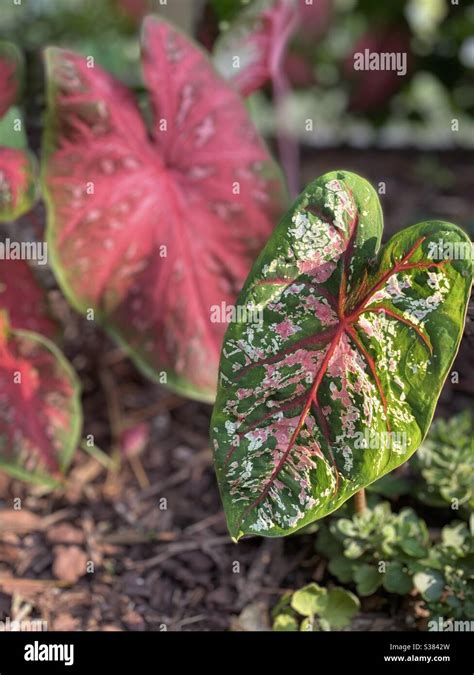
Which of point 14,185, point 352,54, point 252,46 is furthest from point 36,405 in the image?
point 352,54

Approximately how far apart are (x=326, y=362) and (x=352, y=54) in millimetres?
2142

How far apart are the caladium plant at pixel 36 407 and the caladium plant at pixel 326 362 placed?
0.51 meters

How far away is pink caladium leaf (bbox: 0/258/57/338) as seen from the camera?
1.46m

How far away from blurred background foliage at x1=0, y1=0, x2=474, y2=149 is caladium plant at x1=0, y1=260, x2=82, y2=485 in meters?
1.23

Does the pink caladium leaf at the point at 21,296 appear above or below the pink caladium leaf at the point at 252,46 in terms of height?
below

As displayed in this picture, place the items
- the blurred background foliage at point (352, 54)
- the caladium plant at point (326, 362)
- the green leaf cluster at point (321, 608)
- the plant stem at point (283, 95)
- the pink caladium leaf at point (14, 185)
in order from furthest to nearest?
1. the blurred background foliage at point (352, 54)
2. the plant stem at point (283, 95)
3. the pink caladium leaf at point (14, 185)
4. the green leaf cluster at point (321, 608)
5. the caladium plant at point (326, 362)

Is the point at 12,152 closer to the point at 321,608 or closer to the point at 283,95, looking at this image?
the point at 283,95

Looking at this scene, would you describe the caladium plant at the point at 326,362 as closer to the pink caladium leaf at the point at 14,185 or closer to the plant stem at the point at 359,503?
the plant stem at the point at 359,503

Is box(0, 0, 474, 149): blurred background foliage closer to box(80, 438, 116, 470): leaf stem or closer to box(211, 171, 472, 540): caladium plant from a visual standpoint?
box(80, 438, 116, 470): leaf stem

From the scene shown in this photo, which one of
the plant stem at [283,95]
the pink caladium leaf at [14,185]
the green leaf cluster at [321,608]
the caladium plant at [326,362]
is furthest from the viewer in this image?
the plant stem at [283,95]

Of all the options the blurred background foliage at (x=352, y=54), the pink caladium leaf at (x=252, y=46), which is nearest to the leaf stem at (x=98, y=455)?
the pink caladium leaf at (x=252, y=46)

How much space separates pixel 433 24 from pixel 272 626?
2240 millimetres

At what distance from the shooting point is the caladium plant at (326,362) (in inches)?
34.9

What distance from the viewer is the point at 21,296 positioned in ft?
4.84
